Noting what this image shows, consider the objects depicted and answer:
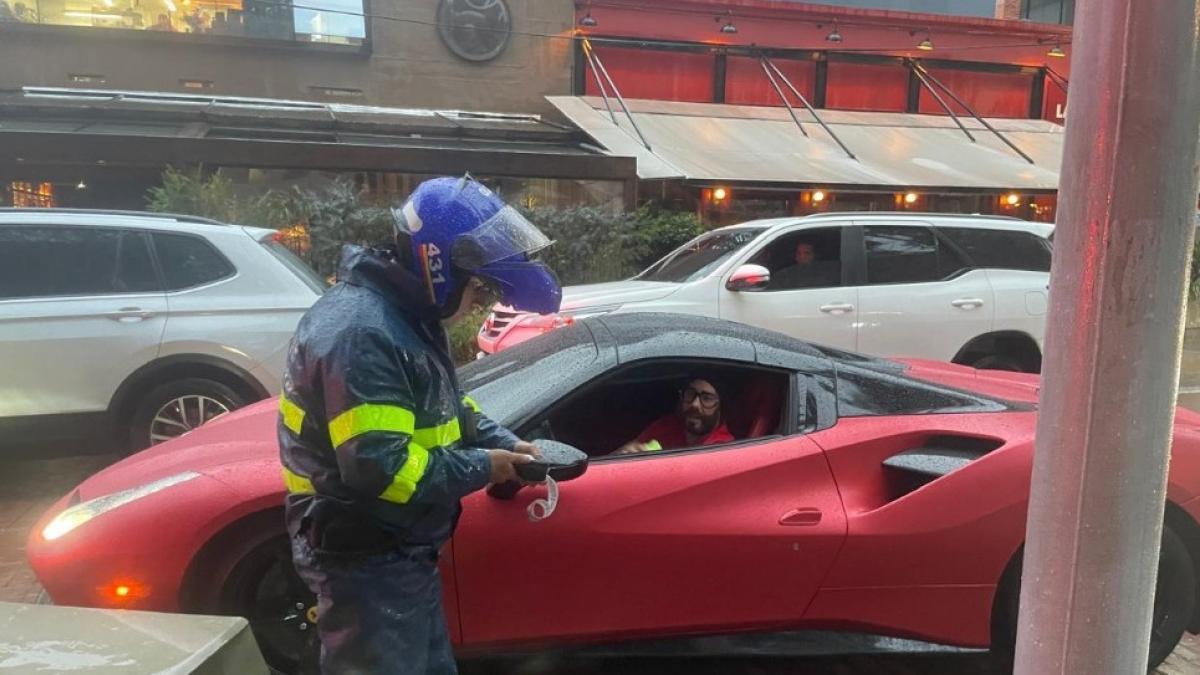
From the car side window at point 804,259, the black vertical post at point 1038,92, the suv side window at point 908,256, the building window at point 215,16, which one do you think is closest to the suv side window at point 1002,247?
the suv side window at point 908,256

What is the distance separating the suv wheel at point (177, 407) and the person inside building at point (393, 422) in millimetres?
3497

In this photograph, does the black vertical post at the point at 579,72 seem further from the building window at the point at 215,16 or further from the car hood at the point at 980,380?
the car hood at the point at 980,380

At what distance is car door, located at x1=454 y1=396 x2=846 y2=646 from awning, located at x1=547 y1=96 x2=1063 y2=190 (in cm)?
826

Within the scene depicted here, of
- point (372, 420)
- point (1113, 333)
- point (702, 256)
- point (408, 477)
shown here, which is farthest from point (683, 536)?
point (702, 256)

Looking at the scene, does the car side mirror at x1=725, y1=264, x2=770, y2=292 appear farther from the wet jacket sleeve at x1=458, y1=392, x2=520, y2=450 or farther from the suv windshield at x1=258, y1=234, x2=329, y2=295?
the wet jacket sleeve at x1=458, y1=392, x2=520, y2=450

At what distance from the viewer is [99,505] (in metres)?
2.67

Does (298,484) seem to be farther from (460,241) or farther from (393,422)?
(460,241)

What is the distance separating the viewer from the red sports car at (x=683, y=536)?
256cm

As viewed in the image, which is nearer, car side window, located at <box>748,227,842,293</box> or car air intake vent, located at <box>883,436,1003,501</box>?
car air intake vent, located at <box>883,436,1003,501</box>

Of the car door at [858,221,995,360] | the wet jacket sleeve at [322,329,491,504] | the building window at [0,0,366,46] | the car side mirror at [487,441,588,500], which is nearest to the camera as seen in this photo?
the wet jacket sleeve at [322,329,491,504]

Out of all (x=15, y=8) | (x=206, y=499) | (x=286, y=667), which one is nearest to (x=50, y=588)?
(x=206, y=499)

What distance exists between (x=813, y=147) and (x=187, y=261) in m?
10.4

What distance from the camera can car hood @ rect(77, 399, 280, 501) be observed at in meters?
2.73

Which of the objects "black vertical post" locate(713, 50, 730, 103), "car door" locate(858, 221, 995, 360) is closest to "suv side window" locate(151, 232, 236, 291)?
"car door" locate(858, 221, 995, 360)
